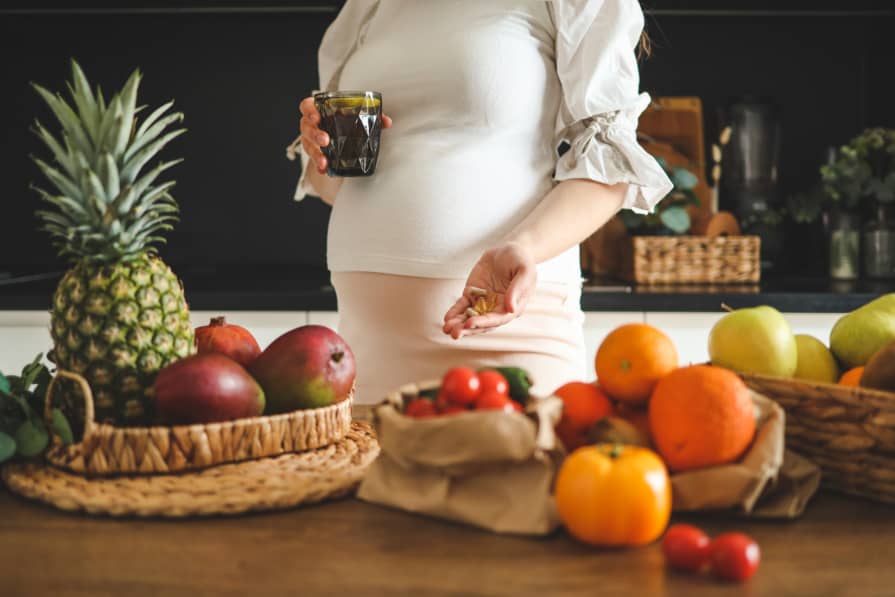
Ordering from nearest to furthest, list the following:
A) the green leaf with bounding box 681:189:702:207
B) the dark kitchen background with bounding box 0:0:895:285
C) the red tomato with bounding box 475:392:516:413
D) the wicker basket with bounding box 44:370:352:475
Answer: the red tomato with bounding box 475:392:516:413
the wicker basket with bounding box 44:370:352:475
the green leaf with bounding box 681:189:702:207
the dark kitchen background with bounding box 0:0:895:285

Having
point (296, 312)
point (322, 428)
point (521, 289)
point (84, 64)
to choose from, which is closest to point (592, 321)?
point (296, 312)

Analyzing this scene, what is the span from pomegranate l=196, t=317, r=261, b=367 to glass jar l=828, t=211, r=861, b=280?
6.60 ft

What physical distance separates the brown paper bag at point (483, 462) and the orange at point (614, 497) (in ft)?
0.11

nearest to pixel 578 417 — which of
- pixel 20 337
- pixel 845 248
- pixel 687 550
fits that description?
pixel 687 550

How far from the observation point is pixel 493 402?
80 centimetres

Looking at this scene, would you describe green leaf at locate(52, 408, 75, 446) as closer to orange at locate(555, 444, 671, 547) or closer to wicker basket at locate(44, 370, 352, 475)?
wicker basket at locate(44, 370, 352, 475)

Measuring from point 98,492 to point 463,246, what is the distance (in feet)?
2.24

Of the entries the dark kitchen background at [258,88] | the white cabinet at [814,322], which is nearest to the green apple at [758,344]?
the white cabinet at [814,322]

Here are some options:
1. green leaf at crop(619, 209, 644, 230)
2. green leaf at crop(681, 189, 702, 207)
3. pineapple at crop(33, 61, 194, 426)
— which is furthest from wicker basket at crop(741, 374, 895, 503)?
green leaf at crop(681, 189, 702, 207)

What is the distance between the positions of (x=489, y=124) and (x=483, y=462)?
2.45 ft

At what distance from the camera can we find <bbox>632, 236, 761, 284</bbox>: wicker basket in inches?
96.0

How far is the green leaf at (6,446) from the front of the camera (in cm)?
97

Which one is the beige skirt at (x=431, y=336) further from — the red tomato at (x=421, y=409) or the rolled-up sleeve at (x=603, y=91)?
the red tomato at (x=421, y=409)

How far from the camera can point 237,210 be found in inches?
115
